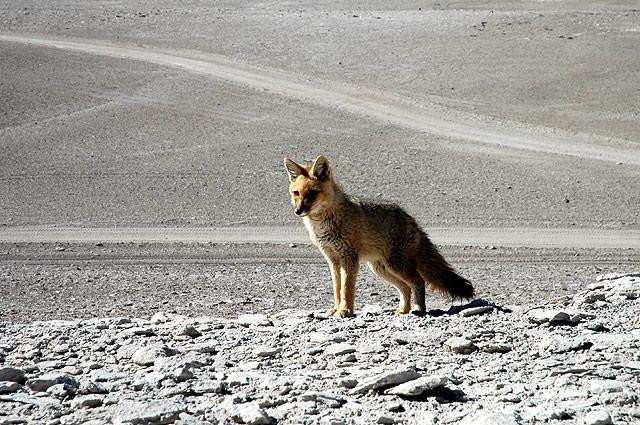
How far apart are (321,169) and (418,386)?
4221mm

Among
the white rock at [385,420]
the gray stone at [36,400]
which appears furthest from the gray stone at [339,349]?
A: the gray stone at [36,400]

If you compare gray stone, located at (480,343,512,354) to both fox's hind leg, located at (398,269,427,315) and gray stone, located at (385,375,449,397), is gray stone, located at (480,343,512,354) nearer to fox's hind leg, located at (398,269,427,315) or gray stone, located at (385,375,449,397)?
gray stone, located at (385,375,449,397)

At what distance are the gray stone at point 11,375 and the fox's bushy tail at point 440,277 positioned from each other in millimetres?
4668

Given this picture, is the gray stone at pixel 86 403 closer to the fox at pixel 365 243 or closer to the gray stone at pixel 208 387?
the gray stone at pixel 208 387

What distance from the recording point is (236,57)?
38750mm

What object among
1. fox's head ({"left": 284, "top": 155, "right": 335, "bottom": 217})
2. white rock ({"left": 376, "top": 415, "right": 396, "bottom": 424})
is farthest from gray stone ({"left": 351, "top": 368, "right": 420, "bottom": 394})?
fox's head ({"left": 284, "top": 155, "right": 335, "bottom": 217})

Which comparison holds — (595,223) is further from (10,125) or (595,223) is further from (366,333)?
(10,125)

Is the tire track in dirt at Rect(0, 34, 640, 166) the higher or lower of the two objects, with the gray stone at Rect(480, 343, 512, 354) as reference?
higher

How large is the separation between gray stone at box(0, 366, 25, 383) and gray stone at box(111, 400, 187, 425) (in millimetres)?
1298

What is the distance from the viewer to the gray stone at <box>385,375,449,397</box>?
6.55 metres

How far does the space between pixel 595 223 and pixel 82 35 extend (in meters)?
28.7

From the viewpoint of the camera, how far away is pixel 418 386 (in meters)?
6.55

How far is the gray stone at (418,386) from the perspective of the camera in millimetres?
6549

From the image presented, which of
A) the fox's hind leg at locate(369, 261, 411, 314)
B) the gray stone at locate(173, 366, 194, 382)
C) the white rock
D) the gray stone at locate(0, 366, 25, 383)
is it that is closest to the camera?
the white rock
